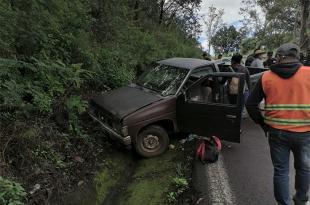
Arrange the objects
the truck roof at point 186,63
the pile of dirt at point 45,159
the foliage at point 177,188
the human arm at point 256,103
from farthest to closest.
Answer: the truck roof at point 186,63 → the foliage at point 177,188 → the pile of dirt at point 45,159 → the human arm at point 256,103

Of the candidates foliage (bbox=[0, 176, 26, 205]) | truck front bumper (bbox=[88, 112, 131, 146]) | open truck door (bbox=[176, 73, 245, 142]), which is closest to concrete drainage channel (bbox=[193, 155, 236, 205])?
open truck door (bbox=[176, 73, 245, 142])

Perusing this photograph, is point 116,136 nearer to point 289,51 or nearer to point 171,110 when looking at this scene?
point 171,110

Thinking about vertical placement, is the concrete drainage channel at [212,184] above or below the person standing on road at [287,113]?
below

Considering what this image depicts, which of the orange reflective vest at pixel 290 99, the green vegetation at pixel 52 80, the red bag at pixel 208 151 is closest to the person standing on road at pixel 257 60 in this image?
the green vegetation at pixel 52 80

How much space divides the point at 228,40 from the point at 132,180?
69.5 metres

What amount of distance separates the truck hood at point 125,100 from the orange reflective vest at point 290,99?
10.5 ft

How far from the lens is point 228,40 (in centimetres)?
7281

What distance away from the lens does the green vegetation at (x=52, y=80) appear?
17.3ft

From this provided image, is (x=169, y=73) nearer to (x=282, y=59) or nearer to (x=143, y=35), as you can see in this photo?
(x=282, y=59)

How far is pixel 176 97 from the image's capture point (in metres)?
7.26

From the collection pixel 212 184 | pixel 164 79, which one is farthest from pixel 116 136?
pixel 212 184

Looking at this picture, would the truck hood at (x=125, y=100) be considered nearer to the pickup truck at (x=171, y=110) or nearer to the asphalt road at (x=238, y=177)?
A: the pickup truck at (x=171, y=110)

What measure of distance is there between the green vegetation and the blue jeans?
9.36 ft

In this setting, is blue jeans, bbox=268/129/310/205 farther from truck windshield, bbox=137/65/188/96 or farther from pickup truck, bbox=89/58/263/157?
truck windshield, bbox=137/65/188/96
